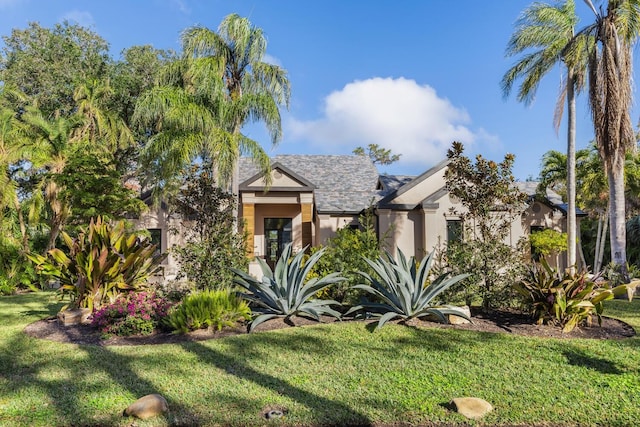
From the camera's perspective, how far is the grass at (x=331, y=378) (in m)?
3.92

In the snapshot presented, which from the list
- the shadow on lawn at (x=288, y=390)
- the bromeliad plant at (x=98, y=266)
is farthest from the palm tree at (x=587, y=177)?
the shadow on lawn at (x=288, y=390)

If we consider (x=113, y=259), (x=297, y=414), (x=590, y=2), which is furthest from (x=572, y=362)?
(x=590, y=2)

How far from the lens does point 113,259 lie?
26.6ft

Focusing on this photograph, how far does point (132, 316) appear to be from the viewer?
280 inches

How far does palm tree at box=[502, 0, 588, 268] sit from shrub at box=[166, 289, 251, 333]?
1231 centimetres

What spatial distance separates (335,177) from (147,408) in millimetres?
17836

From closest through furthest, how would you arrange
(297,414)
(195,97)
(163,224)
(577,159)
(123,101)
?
(297,414), (195,97), (163,224), (577,159), (123,101)

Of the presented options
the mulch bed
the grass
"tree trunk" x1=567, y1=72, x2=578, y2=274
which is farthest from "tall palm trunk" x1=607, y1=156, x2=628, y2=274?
the grass

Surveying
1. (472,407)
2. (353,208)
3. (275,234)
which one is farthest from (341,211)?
(472,407)

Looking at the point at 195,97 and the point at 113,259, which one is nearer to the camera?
the point at 113,259

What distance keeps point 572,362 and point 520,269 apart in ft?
9.73

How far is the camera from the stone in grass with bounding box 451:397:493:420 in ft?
12.7

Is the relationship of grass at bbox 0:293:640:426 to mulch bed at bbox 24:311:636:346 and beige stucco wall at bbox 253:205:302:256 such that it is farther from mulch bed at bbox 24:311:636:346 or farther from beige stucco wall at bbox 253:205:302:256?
beige stucco wall at bbox 253:205:302:256

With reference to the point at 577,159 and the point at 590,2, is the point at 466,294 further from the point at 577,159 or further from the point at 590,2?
the point at 577,159
